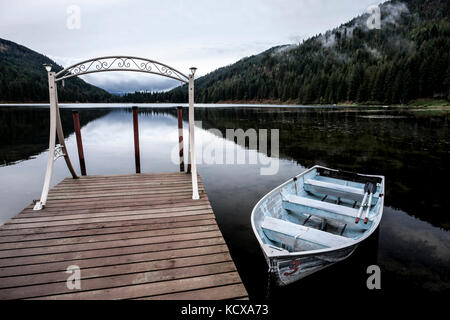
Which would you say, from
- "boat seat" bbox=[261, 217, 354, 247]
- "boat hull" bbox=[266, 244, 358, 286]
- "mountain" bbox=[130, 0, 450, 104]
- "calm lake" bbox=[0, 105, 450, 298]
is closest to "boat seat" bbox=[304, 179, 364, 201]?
"calm lake" bbox=[0, 105, 450, 298]

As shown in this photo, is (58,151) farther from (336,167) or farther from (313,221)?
(336,167)

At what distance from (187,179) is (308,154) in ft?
36.4

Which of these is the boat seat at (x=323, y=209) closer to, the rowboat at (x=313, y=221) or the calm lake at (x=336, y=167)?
the rowboat at (x=313, y=221)

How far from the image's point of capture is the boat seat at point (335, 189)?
713cm

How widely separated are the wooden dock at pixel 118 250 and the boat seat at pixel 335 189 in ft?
11.1

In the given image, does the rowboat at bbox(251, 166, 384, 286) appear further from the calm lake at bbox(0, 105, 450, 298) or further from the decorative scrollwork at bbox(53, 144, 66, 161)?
the decorative scrollwork at bbox(53, 144, 66, 161)

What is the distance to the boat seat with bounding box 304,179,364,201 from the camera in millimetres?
7133

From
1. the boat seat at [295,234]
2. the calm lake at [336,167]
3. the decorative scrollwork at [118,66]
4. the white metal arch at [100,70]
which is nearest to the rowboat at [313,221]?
the boat seat at [295,234]

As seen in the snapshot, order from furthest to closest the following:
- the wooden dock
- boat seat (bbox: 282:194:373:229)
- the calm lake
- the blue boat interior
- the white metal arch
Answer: the white metal arch
boat seat (bbox: 282:194:373:229)
the calm lake
the blue boat interior
the wooden dock

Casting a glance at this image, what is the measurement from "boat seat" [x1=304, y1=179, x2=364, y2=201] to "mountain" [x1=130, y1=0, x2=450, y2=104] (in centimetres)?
8518

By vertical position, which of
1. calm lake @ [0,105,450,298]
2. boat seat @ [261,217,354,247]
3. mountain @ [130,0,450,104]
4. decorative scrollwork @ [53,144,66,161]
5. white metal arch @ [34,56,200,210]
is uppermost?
mountain @ [130,0,450,104]
